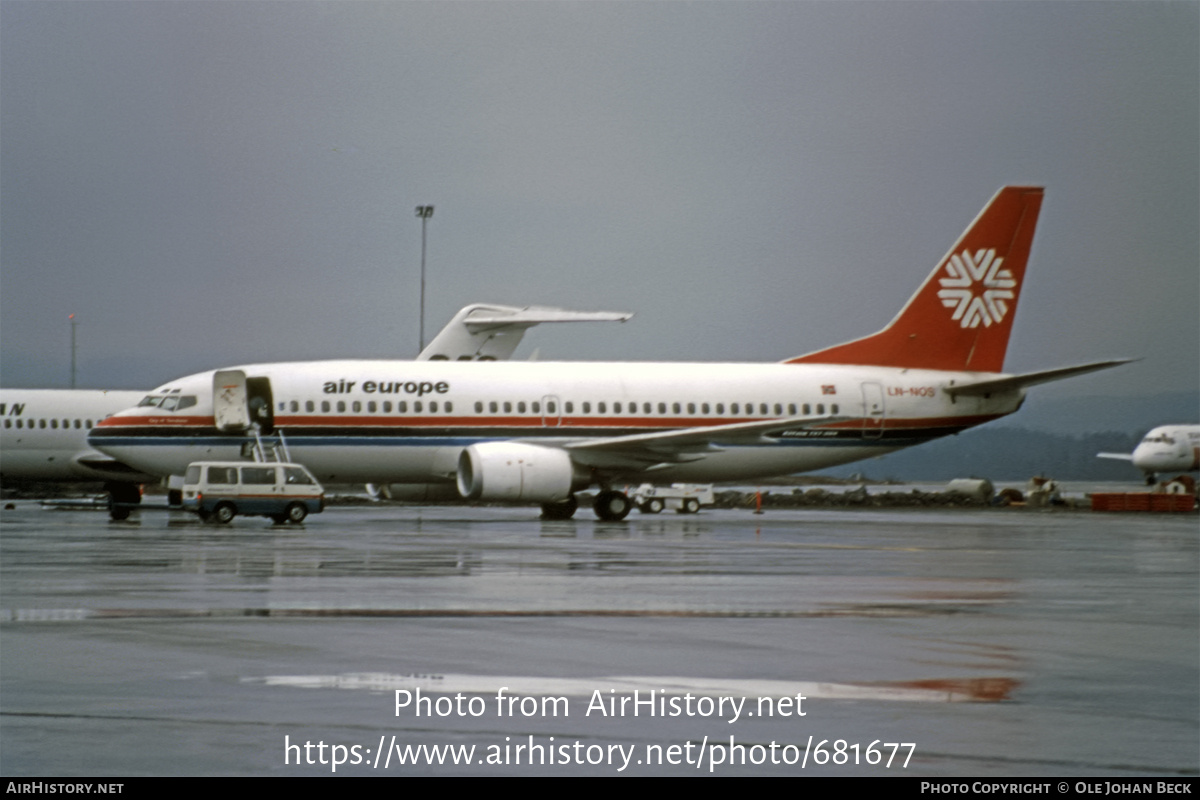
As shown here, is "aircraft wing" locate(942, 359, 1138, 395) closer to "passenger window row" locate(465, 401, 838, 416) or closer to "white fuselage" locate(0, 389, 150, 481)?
"passenger window row" locate(465, 401, 838, 416)

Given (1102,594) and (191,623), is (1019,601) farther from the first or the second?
(191,623)

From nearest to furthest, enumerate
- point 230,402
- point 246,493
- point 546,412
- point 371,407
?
point 246,493 → point 230,402 → point 371,407 → point 546,412

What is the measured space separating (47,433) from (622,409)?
61.8ft

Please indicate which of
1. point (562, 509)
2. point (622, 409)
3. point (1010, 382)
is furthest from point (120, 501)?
point (1010, 382)

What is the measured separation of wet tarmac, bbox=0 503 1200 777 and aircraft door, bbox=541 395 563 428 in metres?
16.3

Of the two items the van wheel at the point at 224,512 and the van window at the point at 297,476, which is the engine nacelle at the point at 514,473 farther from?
the van wheel at the point at 224,512

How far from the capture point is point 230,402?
123 feet

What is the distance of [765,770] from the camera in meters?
7.45

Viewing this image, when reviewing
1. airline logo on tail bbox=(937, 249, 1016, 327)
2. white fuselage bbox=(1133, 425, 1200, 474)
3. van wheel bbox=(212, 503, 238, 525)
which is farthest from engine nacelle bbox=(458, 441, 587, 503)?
white fuselage bbox=(1133, 425, 1200, 474)

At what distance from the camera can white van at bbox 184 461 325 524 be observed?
33.1 metres

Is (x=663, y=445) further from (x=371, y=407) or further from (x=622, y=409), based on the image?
(x=371, y=407)

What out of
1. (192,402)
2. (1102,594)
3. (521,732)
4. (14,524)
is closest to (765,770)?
(521,732)

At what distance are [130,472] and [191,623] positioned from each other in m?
34.0

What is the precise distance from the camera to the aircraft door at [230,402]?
3722 cm
